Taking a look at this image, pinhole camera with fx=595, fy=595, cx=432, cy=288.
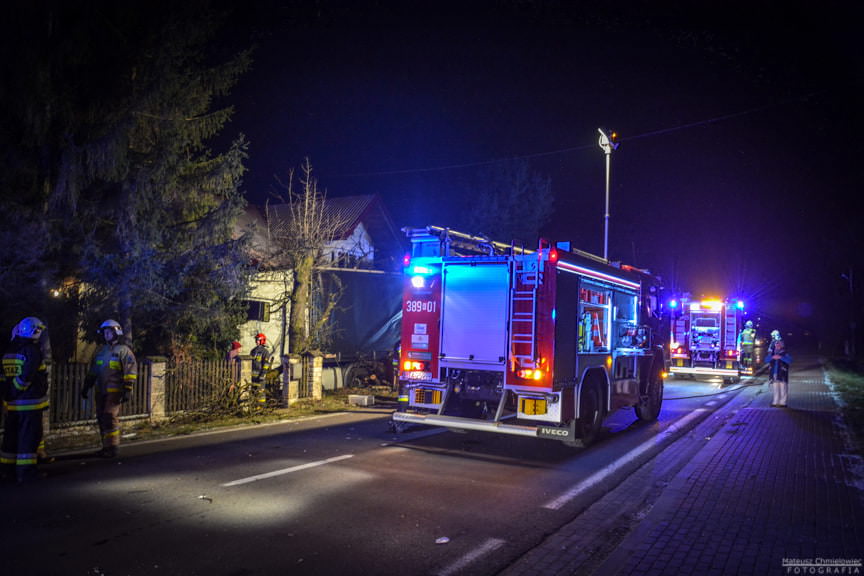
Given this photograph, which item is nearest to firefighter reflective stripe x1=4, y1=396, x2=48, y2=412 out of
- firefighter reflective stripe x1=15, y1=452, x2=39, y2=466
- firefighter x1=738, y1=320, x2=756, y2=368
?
firefighter reflective stripe x1=15, y1=452, x2=39, y2=466

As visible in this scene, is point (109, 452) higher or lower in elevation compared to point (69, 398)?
lower

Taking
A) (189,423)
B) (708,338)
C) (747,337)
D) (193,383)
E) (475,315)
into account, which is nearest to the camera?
(475,315)

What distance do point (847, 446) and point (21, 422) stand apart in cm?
1147

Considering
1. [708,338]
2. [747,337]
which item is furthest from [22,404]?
[747,337]

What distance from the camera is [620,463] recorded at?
325 inches

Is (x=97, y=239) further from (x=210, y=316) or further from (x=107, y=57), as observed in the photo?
(x=107, y=57)

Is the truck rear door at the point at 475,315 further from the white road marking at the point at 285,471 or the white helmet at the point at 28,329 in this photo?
the white helmet at the point at 28,329

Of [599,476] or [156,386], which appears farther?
[156,386]

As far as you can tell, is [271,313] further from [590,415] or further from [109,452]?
[590,415]

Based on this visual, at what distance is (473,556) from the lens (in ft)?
15.6

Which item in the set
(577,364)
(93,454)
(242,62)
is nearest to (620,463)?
(577,364)

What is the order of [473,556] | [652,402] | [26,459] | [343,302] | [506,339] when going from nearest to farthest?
[473,556] → [26,459] → [506,339] → [652,402] → [343,302]

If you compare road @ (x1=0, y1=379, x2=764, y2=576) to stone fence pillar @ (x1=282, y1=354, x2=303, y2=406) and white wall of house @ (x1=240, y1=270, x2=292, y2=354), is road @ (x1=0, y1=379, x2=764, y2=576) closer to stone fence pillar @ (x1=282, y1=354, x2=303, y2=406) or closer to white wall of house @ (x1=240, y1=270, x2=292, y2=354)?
stone fence pillar @ (x1=282, y1=354, x2=303, y2=406)

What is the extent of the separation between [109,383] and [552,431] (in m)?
5.93
